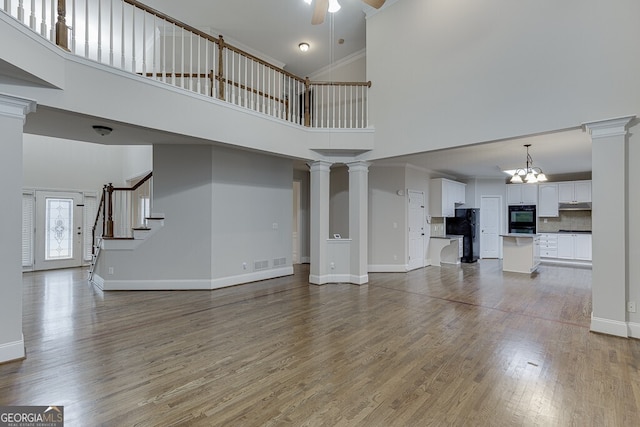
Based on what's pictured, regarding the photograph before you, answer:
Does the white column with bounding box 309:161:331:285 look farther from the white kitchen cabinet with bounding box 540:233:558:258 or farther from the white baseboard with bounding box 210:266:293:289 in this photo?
the white kitchen cabinet with bounding box 540:233:558:258

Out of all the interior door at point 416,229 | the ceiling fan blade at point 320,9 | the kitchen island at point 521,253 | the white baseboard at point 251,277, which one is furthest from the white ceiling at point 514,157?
the white baseboard at point 251,277

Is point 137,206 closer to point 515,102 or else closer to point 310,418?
point 310,418

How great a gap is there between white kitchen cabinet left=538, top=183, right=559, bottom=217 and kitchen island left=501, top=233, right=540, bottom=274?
2.21m

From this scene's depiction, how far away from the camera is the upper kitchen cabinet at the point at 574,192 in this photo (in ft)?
27.1

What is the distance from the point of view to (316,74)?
8.52 m

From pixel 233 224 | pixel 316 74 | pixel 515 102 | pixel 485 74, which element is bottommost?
pixel 233 224

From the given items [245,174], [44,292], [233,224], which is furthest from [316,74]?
[44,292]

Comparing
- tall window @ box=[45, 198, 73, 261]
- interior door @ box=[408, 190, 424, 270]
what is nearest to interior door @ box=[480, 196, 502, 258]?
interior door @ box=[408, 190, 424, 270]

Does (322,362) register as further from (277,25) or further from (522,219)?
(522,219)

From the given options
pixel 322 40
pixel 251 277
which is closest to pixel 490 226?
pixel 322 40

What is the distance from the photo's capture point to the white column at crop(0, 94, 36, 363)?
276 cm

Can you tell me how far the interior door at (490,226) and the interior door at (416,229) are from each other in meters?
2.88

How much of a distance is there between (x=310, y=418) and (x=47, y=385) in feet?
6.95

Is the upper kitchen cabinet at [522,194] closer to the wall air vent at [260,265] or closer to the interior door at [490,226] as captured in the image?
A: the interior door at [490,226]
